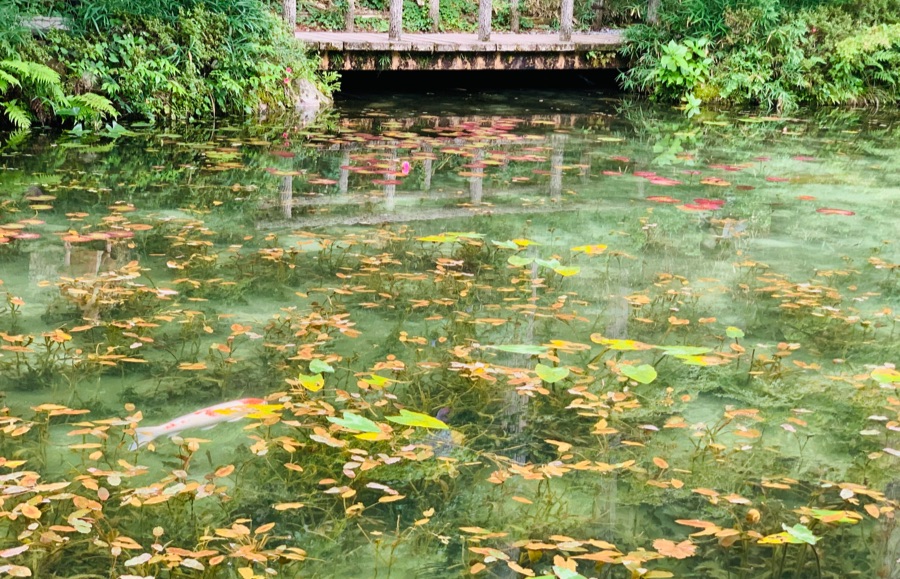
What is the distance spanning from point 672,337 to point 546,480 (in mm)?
1337

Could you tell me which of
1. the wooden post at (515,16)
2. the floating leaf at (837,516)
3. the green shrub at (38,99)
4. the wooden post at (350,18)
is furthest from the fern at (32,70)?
the wooden post at (515,16)

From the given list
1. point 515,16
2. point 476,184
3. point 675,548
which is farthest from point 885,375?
point 515,16

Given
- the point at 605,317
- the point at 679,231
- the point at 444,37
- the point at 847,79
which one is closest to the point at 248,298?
the point at 605,317

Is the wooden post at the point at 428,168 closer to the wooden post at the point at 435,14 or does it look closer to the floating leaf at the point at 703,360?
the floating leaf at the point at 703,360

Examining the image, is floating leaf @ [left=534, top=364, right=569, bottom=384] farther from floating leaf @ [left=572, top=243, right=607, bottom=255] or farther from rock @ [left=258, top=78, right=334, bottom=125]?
Answer: rock @ [left=258, top=78, right=334, bottom=125]

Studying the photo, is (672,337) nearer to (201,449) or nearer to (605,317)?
(605,317)

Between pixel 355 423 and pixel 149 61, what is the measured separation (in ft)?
22.1

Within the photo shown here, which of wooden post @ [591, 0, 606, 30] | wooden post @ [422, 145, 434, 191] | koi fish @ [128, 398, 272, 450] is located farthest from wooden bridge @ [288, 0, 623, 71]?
koi fish @ [128, 398, 272, 450]

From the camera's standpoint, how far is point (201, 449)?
2.78 metres

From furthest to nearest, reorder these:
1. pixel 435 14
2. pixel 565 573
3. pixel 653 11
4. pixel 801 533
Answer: pixel 435 14 → pixel 653 11 → pixel 801 533 → pixel 565 573

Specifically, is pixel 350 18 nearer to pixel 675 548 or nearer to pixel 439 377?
pixel 439 377

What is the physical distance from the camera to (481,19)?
38.8 feet

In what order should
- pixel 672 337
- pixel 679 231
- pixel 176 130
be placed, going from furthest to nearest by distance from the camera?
pixel 176 130 → pixel 679 231 → pixel 672 337

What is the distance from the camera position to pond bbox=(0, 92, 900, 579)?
2.39 meters
